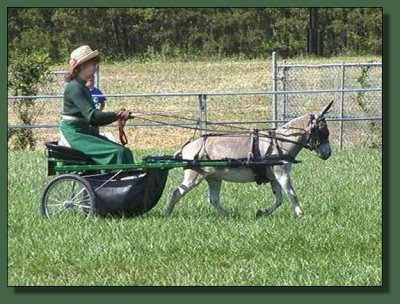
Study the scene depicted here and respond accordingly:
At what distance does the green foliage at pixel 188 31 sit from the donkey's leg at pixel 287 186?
14523mm

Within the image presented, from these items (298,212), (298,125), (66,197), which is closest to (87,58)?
(66,197)

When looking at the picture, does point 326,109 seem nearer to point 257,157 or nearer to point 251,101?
point 257,157

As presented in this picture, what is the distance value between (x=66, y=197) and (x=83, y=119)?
744 mm

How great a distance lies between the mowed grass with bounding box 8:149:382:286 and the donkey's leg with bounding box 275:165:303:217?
9 centimetres

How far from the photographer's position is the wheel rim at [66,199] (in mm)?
9705

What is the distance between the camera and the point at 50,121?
977 inches

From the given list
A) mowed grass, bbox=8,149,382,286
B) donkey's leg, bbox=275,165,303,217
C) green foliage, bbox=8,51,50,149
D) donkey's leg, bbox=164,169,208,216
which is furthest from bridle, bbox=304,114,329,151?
green foliage, bbox=8,51,50,149

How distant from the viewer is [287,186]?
9992 millimetres

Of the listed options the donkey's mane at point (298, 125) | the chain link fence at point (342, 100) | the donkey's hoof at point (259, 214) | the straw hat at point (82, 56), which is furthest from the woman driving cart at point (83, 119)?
the chain link fence at point (342, 100)

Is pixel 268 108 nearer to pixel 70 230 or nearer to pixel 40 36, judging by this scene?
pixel 40 36

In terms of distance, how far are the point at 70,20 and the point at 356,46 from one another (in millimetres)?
7609

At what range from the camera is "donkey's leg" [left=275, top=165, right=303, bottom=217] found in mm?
9953

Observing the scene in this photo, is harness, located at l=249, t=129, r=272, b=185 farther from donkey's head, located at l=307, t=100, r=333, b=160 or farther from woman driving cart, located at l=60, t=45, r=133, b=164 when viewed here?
woman driving cart, located at l=60, t=45, r=133, b=164

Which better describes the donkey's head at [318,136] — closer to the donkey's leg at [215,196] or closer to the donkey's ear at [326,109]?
the donkey's ear at [326,109]
